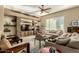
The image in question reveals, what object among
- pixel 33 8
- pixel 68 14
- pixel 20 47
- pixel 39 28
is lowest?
pixel 20 47

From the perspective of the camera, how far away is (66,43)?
6.36 feet

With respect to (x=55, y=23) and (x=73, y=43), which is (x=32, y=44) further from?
(x=73, y=43)

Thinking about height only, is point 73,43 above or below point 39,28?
below

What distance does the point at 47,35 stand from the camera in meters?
1.96

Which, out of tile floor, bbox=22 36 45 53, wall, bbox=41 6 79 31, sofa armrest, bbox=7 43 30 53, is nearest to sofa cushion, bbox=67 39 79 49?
wall, bbox=41 6 79 31

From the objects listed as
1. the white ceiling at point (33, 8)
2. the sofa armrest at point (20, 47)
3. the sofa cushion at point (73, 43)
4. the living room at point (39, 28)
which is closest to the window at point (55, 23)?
the living room at point (39, 28)

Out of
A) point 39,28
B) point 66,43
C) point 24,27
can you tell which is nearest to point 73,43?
point 66,43

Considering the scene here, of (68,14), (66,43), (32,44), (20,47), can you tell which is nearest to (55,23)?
(68,14)

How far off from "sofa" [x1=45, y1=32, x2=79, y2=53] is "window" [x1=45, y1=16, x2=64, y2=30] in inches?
7.5

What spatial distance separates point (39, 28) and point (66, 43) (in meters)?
0.60

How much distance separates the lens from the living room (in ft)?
5.82

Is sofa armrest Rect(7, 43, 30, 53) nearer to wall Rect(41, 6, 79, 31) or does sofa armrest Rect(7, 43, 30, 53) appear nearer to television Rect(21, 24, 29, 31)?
television Rect(21, 24, 29, 31)

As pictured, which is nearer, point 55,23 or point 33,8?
point 33,8

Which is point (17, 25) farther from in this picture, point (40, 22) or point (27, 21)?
point (40, 22)
